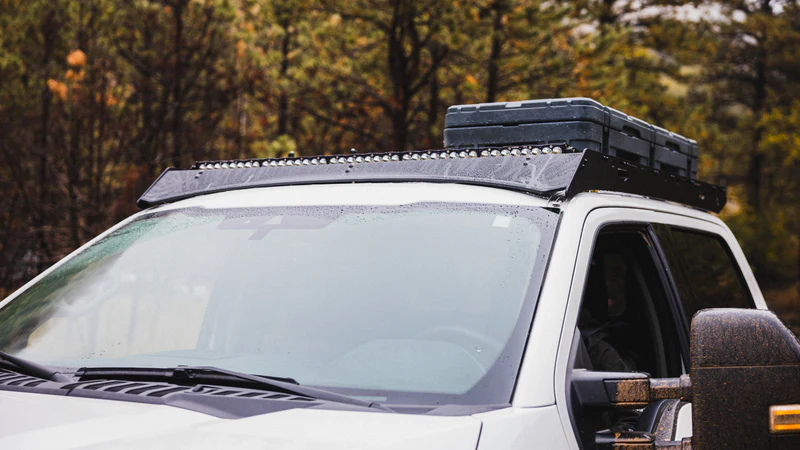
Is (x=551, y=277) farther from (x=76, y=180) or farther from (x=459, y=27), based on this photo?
(x=459, y=27)

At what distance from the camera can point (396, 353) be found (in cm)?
245

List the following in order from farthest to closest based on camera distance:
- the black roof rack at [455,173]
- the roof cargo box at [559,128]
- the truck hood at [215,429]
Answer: the roof cargo box at [559,128] → the black roof rack at [455,173] → the truck hood at [215,429]

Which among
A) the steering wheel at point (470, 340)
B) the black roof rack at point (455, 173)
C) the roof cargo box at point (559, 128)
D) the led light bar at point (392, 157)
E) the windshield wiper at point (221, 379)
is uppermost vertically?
the roof cargo box at point (559, 128)

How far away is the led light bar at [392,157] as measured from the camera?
287 cm

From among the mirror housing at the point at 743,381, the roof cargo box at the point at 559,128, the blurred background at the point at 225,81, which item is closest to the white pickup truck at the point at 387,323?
the mirror housing at the point at 743,381

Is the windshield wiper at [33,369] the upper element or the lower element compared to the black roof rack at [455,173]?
lower

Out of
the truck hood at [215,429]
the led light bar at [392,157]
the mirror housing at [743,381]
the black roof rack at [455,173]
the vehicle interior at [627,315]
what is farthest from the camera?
the vehicle interior at [627,315]

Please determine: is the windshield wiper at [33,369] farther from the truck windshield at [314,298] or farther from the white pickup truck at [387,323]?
the truck windshield at [314,298]

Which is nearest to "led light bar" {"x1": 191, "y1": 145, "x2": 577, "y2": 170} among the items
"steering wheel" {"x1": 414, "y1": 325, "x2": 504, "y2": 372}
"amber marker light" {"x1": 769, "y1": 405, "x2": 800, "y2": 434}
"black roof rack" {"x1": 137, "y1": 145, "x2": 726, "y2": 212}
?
"black roof rack" {"x1": 137, "y1": 145, "x2": 726, "y2": 212}

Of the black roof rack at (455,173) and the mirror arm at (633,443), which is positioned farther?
the black roof rack at (455,173)

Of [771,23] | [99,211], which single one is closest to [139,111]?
[99,211]

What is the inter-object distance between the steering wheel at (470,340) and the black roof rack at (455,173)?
1.60ft

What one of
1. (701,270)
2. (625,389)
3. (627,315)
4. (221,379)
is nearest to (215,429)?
(221,379)

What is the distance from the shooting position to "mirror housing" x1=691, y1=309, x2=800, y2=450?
1.97 metres
